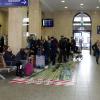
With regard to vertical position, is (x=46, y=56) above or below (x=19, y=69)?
above

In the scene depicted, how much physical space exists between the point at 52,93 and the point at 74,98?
2.98ft

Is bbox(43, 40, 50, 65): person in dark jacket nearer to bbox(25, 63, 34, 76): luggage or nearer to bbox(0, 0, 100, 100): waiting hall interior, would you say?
bbox(0, 0, 100, 100): waiting hall interior

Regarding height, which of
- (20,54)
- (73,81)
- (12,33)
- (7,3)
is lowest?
(73,81)

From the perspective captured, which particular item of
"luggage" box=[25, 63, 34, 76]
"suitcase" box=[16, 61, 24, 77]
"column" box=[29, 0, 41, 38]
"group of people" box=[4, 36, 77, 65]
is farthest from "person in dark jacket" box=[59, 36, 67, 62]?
"suitcase" box=[16, 61, 24, 77]

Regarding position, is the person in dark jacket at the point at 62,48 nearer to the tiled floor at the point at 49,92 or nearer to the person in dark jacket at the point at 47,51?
the person in dark jacket at the point at 47,51

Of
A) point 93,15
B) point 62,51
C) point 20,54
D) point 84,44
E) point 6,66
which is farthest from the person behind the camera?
point 84,44

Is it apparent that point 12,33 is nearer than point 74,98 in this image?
No

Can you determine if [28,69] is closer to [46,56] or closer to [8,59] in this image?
[8,59]

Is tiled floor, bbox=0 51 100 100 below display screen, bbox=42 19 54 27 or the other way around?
below

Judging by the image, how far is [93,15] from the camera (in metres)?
30.6

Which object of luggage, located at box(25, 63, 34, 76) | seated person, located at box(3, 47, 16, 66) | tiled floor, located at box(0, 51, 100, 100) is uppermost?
seated person, located at box(3, 47, 16, 66)

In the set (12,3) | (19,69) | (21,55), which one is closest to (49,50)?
(21,55)

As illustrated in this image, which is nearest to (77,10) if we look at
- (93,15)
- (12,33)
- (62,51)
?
(93,15)

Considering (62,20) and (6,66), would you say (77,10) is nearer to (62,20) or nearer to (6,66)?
(62,20)
